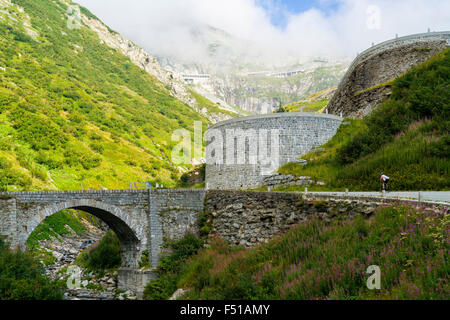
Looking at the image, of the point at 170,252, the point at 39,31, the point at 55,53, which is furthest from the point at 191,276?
the point at 39,31

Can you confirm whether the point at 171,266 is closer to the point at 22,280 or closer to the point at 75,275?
the point at 22,280

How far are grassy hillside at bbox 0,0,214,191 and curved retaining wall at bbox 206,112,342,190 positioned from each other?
17.7 metres

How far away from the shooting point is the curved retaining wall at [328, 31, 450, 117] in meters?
→ 29.2

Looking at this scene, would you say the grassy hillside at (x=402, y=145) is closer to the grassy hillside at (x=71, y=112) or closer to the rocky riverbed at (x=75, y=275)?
the rocky riverbed at (x=75, y=275)

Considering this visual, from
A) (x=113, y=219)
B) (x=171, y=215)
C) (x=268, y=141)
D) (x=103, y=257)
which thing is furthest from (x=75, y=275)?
(x=268, y=141)

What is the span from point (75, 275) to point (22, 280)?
1040 cm

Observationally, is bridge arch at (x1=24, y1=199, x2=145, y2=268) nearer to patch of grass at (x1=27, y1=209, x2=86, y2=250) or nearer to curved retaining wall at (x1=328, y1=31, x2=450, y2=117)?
patch of grass at (x1=27, y1=209, x2=86, y2=250)

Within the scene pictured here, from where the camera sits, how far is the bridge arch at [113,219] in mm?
14789

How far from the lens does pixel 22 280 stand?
12016 mm

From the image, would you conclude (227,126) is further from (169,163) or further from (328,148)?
(169,163)

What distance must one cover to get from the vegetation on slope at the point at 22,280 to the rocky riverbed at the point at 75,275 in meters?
5.17
